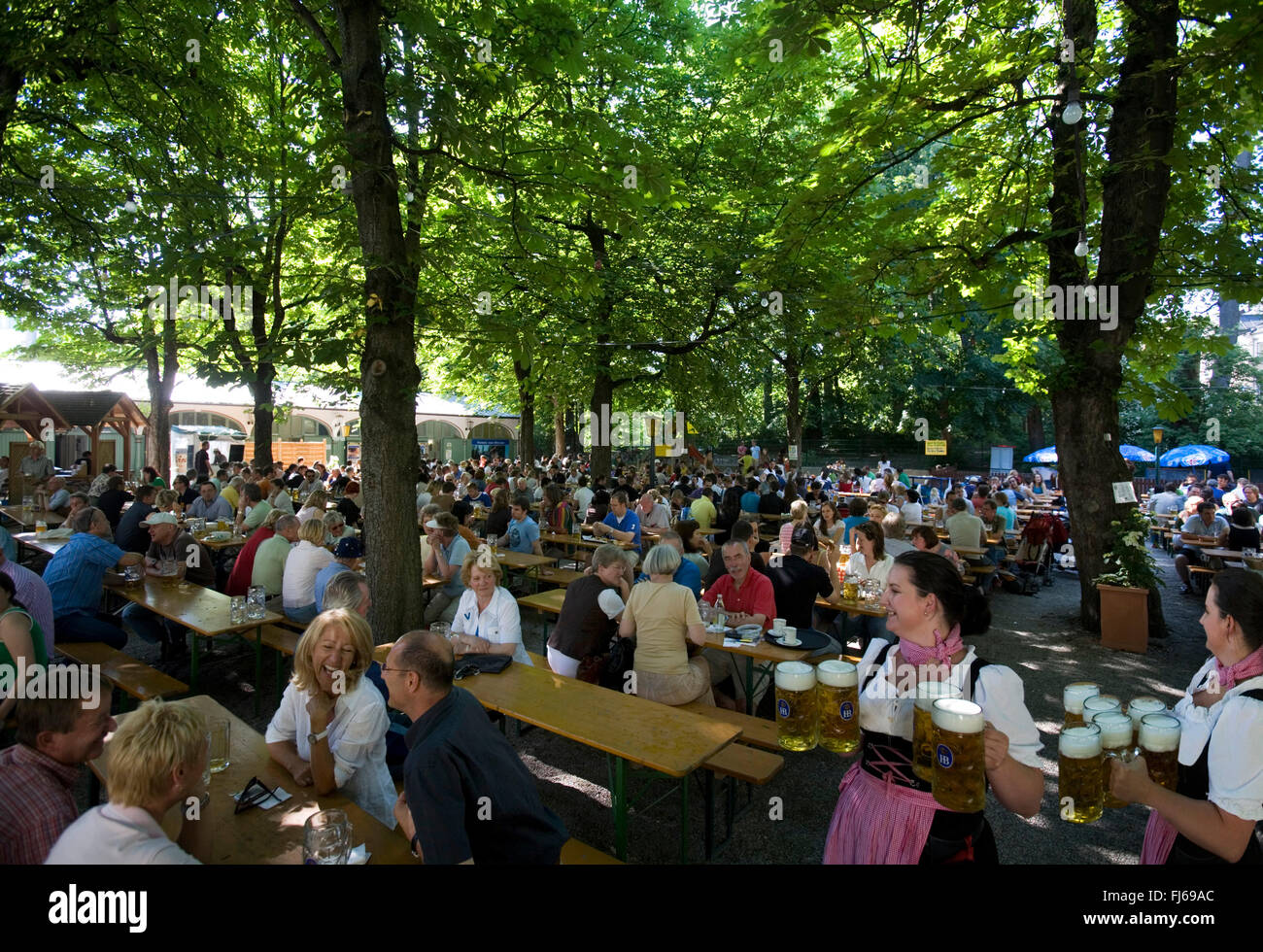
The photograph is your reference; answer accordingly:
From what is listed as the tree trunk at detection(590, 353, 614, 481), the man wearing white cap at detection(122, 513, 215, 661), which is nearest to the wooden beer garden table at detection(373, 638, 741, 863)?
the man wearing white cap at detection(122, 513, 215, 661)

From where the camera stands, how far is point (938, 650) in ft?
6.31

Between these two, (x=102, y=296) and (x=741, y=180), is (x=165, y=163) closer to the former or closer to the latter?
(x=102, y=296)

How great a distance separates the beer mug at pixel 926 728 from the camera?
1.71 metres

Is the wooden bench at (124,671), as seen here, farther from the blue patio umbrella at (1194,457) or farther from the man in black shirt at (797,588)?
the blue patio umbrella at (1194,457)

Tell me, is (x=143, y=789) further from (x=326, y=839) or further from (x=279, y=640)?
(x=279, y=640)

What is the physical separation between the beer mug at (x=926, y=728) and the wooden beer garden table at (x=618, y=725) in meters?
1.10

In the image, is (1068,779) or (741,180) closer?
(1068,779)

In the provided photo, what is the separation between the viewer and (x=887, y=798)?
77.3 inches

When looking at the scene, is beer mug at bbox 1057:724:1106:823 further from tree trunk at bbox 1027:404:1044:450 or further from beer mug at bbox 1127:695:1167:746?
tree trunk at bbox 1027:404:1044:450

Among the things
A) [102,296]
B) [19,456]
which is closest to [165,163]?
[102,296]

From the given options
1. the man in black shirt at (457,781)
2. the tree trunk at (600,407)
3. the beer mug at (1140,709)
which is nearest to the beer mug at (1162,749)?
the beer mug at (1140,709)

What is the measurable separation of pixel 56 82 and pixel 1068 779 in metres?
9.27

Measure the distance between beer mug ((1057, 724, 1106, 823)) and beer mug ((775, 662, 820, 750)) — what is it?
646mm

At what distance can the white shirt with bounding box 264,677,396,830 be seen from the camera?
8.80 feet
